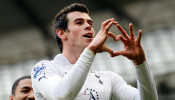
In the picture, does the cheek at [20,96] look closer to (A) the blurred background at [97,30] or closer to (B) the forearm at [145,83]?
(B) the forearm at [145,83]

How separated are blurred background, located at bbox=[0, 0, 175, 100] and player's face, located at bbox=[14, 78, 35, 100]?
44.0 ft

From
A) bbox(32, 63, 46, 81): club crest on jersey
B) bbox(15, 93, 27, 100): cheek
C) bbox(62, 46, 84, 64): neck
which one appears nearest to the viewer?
bbox(32, 63, 46, 81): club crest on jersey

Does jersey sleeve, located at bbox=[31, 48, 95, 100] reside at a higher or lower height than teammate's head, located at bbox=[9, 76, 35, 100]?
lower

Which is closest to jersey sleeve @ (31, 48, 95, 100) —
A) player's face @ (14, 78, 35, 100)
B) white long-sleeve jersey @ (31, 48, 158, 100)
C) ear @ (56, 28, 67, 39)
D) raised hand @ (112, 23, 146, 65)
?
white long-sleeve jersey @ (31, 48, 158, 100)

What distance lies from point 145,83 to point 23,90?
2502mm

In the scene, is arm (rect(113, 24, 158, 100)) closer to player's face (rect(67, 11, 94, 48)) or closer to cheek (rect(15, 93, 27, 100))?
player's face (rect(67, 11, 94, 48))

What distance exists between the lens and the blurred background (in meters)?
19.2

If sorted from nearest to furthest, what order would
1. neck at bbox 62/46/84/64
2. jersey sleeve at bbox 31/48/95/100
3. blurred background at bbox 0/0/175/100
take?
jersey sleeve at bbox 31/48/95/100
neck at bbox 62/46/84/64
blurred background at bbox 0/0/175/100

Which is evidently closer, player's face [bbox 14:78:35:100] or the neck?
the neck

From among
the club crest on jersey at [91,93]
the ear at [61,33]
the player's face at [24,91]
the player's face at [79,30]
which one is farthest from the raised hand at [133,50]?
the player's face at [24,91]

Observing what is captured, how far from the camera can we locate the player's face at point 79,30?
3.10 metres

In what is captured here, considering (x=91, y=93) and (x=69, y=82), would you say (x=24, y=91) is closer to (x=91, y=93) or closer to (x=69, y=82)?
(x=91, y=93)

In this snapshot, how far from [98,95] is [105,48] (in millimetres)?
465

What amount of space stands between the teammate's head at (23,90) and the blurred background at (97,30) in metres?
13.4
